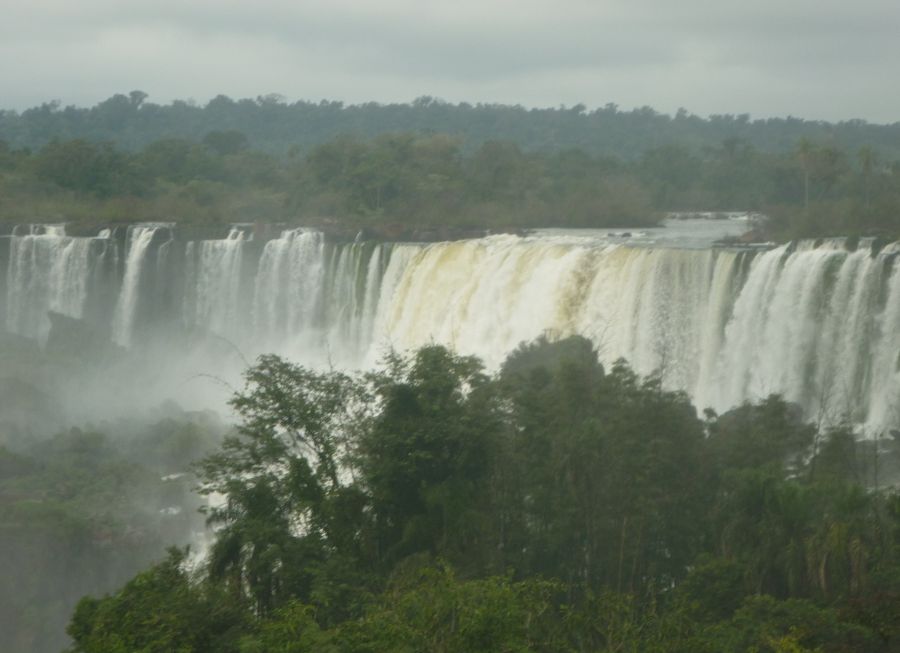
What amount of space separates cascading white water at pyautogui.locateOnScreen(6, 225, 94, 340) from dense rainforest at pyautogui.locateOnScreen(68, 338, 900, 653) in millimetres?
22826

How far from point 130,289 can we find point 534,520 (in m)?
25.0

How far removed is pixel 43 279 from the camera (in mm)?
37812

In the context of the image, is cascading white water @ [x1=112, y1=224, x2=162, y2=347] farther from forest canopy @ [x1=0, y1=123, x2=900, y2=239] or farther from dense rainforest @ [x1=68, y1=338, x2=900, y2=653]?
dense rainforest @ [x1=68, y1=338, x2=900, y2=653]

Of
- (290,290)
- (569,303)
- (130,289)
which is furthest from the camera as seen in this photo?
(130,289)

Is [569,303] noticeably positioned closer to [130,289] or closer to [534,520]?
[534,520]

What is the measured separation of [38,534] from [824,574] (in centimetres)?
1362

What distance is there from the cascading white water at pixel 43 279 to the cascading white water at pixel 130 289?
3.54ft

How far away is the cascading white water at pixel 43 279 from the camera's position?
37.4 m

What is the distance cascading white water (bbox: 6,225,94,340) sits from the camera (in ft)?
123

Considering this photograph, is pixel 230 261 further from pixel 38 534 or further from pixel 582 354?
pixel 582 354

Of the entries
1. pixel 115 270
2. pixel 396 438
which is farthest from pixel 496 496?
pixel 115 270

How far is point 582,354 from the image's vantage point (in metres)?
18.5

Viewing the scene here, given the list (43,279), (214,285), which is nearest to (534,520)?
(214,285)

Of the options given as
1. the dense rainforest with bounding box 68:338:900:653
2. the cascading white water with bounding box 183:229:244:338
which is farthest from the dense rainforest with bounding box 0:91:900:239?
the dense rainforest with bounding box 68:338:900:653
